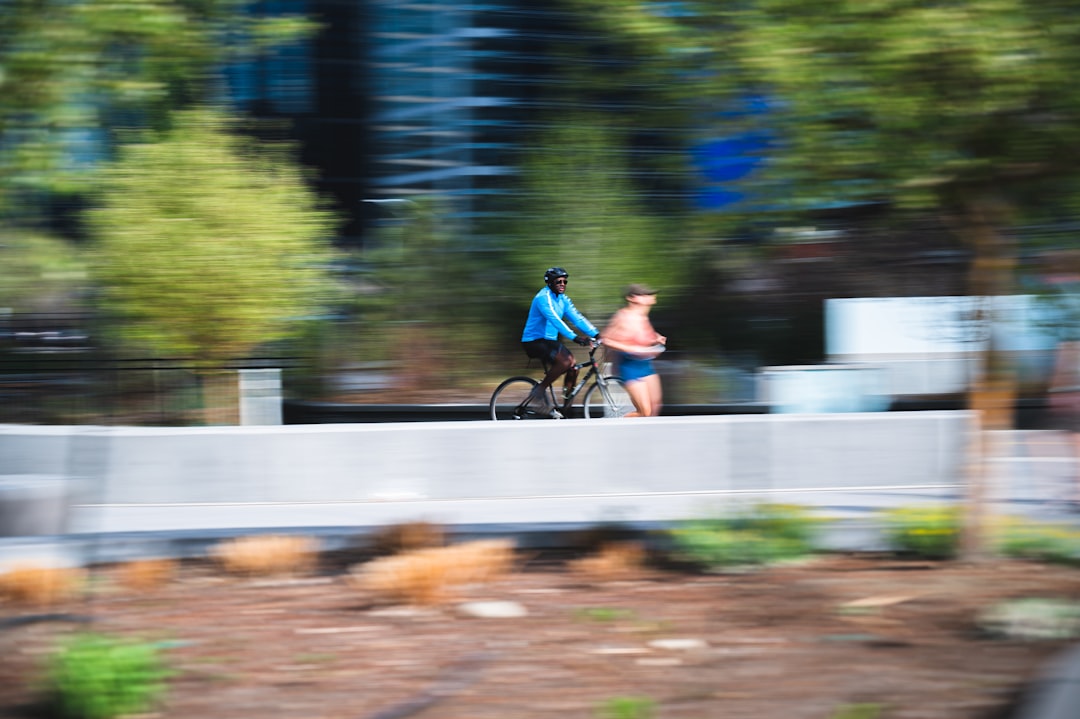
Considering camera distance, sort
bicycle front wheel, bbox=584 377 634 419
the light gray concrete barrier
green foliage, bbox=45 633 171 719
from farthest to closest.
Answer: bicycle front wheel, bbox=584 377 634 419 < the light gray concrete barrier < green foliage, bbox=45 633 171 719

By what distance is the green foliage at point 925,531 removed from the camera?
6.09 metres

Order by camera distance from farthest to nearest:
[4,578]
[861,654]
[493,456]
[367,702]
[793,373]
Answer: [793,373] → [493,456] → [4,578] → [861,654] → [367,702]

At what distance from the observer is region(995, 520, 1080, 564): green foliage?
19.6 feet

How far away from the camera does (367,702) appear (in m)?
4.07

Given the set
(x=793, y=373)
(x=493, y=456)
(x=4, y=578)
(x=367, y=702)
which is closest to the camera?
(x=367, y=702)

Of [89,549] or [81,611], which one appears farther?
[89,549]

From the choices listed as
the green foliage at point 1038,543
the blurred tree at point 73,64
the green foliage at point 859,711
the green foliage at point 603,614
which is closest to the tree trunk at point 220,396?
the blurred tree at point 73,64

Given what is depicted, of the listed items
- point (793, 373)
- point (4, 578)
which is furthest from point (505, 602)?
point (793, 373)

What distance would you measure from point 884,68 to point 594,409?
279 inches

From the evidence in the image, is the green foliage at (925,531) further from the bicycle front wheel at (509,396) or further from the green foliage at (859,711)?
the bicycle front wheel at (509,396)

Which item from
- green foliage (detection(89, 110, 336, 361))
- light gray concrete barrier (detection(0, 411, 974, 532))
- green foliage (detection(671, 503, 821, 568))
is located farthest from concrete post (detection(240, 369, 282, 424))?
green foliage (detection(671, 503, 821, 568))

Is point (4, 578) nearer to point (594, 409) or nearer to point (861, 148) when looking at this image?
point (861, 148)

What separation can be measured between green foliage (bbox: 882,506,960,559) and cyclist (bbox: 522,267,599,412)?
523 centimetres

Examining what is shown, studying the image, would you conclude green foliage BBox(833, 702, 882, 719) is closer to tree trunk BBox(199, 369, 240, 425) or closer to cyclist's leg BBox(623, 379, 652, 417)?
cyclist's leg BBox(623, 379, 652, 417)
